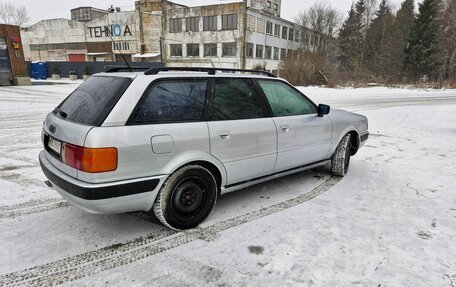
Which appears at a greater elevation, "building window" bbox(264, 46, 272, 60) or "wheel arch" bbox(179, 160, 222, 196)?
"building window" bbox(264, 46, 272, 60)

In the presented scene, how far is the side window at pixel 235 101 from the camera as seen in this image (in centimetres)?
322

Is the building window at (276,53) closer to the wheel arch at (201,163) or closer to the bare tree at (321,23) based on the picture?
the bare tree at (321,23)

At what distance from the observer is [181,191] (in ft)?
9.72

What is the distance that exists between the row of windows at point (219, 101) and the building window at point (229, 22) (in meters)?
36.3

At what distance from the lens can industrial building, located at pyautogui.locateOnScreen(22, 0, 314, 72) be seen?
3828 cm

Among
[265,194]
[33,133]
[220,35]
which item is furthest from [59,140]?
[220,35]

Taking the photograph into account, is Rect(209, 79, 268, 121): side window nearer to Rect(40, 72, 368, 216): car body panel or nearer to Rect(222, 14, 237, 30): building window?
Rect(40, 72, 368, 216): car body panel

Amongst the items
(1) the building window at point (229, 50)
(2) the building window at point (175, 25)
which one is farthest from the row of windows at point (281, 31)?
(2) the building window at point (175, 25)

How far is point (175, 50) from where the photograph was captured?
42594 millimetres

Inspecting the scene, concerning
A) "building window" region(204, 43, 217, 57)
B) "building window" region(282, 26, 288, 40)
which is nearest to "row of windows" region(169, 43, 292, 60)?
"building window" region(204, 43, 217, 57)

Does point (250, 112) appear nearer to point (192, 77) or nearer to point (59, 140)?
point (192, 77)

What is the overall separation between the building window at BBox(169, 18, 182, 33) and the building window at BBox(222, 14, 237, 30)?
662cm

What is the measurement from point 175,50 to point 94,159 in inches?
1681

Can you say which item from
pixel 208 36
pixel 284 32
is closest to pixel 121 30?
pixel 208 36
